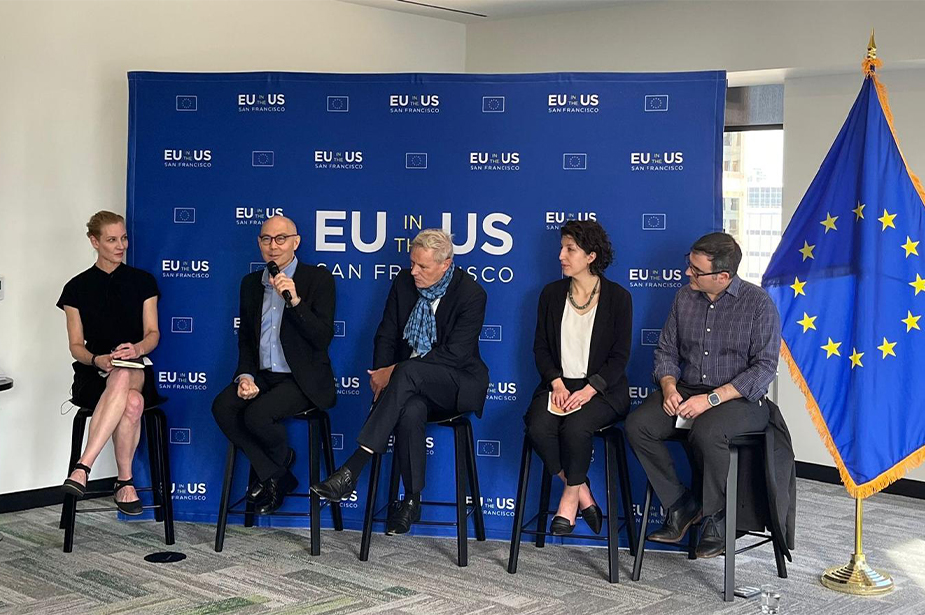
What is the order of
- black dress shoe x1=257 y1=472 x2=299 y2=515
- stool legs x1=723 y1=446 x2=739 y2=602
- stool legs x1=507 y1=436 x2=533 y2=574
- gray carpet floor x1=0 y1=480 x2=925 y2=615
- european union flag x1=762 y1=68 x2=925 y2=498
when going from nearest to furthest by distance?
gray carpet floor x1=0 y1=480 x2=925 y2=615 < stool legs x1=723 y1=446 x2=739 y2=602 < european union flag x1=762 y1=68 x2=925 y2=498 < stool legs x1=507 y1=436 x2=533 y2=574 < black dress shoe x1=257 y1=472 x2=299 y2=515

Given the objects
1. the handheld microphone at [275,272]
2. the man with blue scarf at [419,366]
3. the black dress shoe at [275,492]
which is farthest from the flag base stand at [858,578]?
the handheld microphone at [275,272]

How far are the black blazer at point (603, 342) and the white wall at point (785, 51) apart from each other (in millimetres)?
2482

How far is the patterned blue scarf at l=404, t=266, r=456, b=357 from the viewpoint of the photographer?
4.92m

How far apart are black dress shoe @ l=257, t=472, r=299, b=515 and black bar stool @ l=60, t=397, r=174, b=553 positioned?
0.43 m

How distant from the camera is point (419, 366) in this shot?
4.74 meters

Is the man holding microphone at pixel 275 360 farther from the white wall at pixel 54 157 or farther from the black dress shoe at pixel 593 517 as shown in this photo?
the white wall at pixel 54 157

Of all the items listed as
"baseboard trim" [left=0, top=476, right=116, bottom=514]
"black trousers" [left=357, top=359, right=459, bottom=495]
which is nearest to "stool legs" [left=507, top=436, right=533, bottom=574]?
"black trousers" [left=357, top=359, right=459, bottom=495]

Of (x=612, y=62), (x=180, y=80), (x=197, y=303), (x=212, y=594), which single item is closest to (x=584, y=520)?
(x=212, y=594)

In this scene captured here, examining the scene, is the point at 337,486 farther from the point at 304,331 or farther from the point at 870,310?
the point at 870,310

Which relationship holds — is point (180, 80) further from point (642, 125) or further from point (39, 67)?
point (642, 125)

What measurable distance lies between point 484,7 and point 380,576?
13.5 feet

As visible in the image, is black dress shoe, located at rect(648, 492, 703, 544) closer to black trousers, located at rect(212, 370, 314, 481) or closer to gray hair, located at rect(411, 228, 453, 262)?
gray hair, located at rect(411, 228, 453, 262)

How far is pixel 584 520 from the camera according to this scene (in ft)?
16.5

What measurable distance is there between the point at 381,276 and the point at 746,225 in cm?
306
